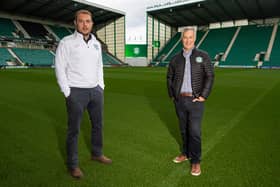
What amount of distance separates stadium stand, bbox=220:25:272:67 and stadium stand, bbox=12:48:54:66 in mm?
33023

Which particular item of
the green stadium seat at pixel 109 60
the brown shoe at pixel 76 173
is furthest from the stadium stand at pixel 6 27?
the brown shoe at pixel 76 173

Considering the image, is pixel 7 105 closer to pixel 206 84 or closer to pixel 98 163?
pixel 98 163

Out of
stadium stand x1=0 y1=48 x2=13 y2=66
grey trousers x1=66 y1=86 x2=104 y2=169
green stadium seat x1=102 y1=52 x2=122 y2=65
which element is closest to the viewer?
grey trousers x1=66 y1=86 x2=104 y2=169

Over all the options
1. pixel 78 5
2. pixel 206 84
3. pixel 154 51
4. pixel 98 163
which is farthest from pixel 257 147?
pixel 154 51

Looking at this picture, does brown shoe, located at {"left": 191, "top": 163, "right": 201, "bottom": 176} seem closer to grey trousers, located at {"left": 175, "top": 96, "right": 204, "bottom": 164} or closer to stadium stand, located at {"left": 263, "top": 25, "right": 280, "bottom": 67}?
grey trousers, located at {"left": 175, "top": 96, "right": 204, "bottom": 164}

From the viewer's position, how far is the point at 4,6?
38594 millimetres

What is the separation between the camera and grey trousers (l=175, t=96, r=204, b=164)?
2.91m

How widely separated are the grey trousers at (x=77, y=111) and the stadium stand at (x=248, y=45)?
40959mm

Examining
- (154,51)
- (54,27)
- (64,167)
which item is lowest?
(64,167)

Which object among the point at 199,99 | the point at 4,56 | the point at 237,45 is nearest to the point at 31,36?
the point at 4,56

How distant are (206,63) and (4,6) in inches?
1815

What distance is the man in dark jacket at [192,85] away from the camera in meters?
2.82

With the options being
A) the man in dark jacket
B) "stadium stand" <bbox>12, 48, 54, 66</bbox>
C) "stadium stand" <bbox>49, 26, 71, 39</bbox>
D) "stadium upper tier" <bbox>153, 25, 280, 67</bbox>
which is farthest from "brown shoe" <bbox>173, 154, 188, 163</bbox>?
"stadium stand" <bbox>49, 26, 71, 39</bbox>

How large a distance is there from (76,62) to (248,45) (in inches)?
1798
